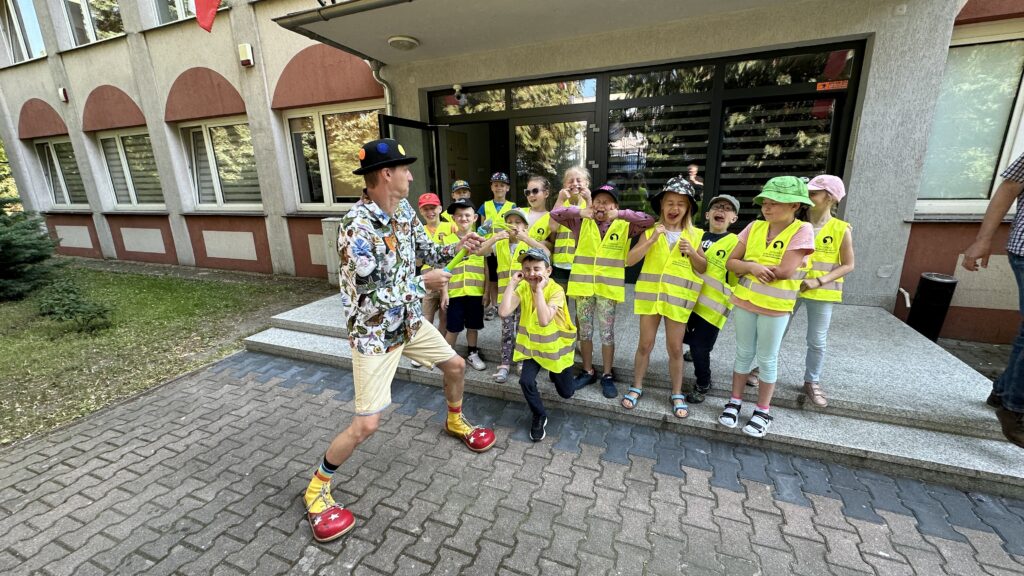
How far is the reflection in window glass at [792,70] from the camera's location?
4.59 meters

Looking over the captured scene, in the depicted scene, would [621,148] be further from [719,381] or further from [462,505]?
[462,505]

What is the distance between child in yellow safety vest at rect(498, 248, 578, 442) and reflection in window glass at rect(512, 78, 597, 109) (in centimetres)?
361

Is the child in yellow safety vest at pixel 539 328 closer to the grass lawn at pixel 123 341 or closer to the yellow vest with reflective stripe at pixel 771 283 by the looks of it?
the yellow vest with reflective stripe at pixel 771 283

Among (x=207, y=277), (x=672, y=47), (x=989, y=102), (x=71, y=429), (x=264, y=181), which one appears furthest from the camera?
(x=207, y=277)

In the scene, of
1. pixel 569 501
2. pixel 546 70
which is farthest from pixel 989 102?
pixel 569 501

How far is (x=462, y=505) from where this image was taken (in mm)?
2475

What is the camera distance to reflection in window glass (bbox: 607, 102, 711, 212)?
520 cm

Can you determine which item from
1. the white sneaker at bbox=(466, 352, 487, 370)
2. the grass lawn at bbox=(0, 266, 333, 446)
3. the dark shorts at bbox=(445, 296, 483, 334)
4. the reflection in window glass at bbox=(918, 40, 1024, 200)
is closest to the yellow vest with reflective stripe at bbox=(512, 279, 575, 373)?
the dark shorts at bbox=(445, 296, 483, 334)

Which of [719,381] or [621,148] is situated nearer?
[719,381]

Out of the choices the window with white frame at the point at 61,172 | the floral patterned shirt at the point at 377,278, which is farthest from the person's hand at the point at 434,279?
the window with white frame at the point at 61,172

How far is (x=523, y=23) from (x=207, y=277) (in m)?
7.88

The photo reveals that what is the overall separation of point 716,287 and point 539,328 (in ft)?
4.33

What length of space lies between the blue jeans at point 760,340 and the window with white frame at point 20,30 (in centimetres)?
1522

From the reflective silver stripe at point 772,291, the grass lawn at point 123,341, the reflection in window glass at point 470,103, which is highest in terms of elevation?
the reflection in window glass at point 470,103
